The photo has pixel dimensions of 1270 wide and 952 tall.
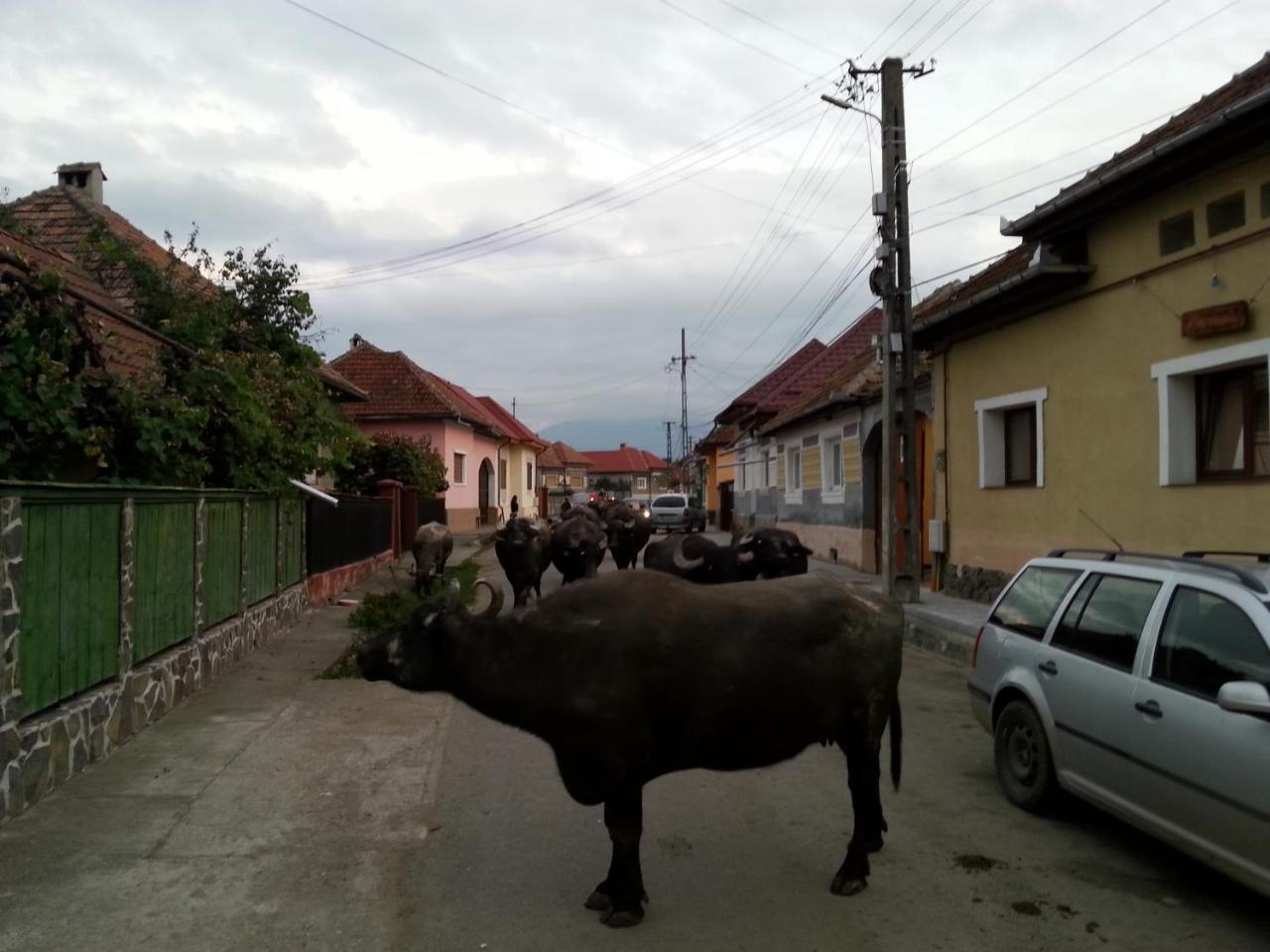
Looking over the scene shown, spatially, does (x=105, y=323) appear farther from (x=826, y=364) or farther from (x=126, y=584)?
(x=826, y=364)

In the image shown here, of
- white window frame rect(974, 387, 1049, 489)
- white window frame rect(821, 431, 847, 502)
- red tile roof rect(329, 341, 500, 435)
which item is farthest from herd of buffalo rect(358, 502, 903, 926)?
red tile roof rect(329, 341, 500, 435)

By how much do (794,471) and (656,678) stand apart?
79.8 feet

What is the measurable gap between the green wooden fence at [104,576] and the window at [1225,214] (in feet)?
33.7

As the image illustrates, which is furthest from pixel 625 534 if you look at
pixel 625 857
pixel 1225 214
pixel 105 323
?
pixel 625 857

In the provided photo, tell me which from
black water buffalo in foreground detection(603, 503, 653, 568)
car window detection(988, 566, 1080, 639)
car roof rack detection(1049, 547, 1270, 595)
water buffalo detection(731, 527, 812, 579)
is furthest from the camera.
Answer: black water buffalo in foreground detection(603, 503, 653, 568)

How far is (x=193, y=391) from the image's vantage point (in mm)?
11609

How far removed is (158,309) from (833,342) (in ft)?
82.7

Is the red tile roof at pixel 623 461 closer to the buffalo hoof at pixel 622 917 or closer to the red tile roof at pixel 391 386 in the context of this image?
the red tile roof at pixel 391 386

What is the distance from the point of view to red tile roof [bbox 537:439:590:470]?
10912 centimetres

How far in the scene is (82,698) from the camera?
274 inches

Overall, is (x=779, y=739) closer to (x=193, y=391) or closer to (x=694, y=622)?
(x=694, y=622)

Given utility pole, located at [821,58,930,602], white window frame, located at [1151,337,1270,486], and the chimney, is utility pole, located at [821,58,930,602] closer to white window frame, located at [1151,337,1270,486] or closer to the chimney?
white window frame, located at [1151,337,1270,486]

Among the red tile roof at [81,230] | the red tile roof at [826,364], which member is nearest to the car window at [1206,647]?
the red tile roof at [81,230]

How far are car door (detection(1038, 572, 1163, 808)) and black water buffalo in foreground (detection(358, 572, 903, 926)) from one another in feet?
3.85
